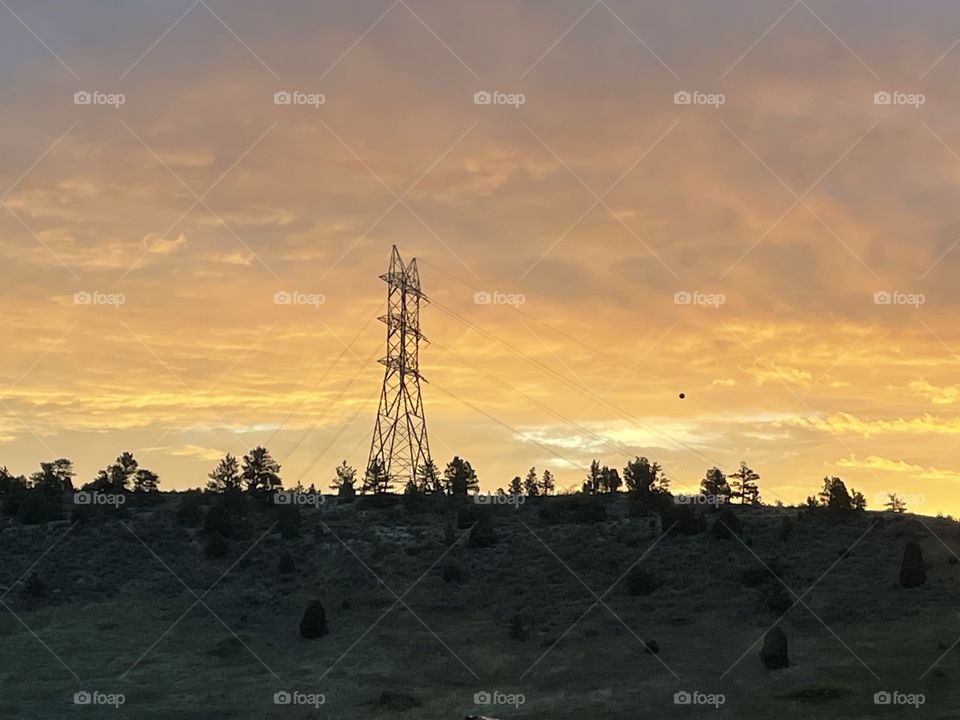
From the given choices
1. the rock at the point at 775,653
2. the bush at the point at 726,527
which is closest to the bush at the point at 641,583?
the bush at the point at 726,527

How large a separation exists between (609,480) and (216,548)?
165 ft

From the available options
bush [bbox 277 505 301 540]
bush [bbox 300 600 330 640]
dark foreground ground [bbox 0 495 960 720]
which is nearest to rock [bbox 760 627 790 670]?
dark foreground ground [bbox 0 495 960 720]

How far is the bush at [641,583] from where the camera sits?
71438 mm

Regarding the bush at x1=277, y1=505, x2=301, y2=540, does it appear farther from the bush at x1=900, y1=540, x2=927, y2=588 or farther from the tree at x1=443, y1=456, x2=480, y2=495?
the bush at x1=900, y1=540, x2=927, y2=588

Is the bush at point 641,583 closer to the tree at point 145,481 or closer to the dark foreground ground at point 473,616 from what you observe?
the dark foreground ground at point 473,616

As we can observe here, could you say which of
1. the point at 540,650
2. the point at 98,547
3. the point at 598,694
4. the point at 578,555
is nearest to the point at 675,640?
the point at 540,650

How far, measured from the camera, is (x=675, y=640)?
59406 mm

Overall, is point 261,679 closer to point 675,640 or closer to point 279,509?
point 675,640

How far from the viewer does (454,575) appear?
78.5 meters

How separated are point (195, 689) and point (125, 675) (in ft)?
19.3

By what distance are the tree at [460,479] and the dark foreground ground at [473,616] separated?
777cm

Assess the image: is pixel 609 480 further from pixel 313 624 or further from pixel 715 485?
pixel 313 624

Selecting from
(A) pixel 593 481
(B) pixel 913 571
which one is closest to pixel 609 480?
(A) pixel 593 481

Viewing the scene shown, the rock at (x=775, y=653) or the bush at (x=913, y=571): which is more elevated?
the bush at (x=913, y=571)
